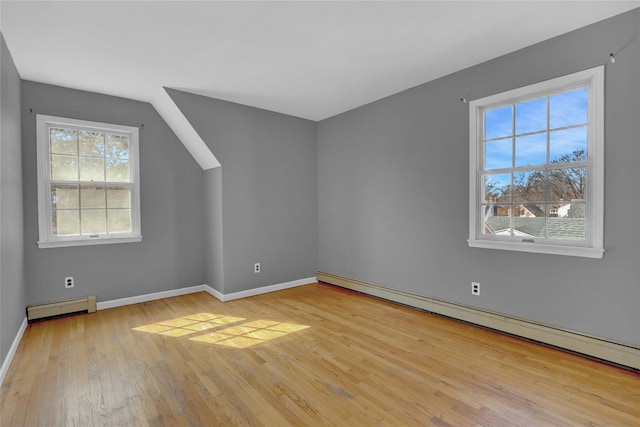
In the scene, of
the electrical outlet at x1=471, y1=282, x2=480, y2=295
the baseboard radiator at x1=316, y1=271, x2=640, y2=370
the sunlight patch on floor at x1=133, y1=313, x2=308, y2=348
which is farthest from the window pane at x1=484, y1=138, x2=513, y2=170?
the sunlight patch on floor at x1=133, y1=313, x2=308, y2=348

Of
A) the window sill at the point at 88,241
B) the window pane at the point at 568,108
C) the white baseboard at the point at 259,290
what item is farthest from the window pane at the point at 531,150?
the window sill at the point at 88,241

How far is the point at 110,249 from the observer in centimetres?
382

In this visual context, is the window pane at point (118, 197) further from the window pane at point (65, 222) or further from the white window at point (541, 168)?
the white window at point (541, 168)

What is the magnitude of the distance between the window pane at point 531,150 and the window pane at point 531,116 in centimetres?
7

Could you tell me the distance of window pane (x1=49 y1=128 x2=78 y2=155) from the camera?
352 cm

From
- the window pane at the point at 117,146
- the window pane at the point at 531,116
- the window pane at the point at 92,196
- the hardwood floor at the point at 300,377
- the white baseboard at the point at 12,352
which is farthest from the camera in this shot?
the window pane at the point at 117,146

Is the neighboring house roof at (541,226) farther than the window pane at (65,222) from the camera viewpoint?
No

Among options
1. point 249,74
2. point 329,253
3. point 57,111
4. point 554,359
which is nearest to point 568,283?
point 554,359

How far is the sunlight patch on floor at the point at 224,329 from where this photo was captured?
288cm

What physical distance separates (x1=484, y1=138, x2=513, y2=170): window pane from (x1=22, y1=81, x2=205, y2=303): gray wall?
148 inches

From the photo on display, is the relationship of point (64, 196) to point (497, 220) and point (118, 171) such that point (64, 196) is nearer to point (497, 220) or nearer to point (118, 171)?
point (118, 171)

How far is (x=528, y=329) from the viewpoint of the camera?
2748 millimetres

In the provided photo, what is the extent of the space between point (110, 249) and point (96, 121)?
1.59 metres

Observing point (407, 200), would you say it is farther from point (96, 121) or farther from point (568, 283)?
point (96, 121)
